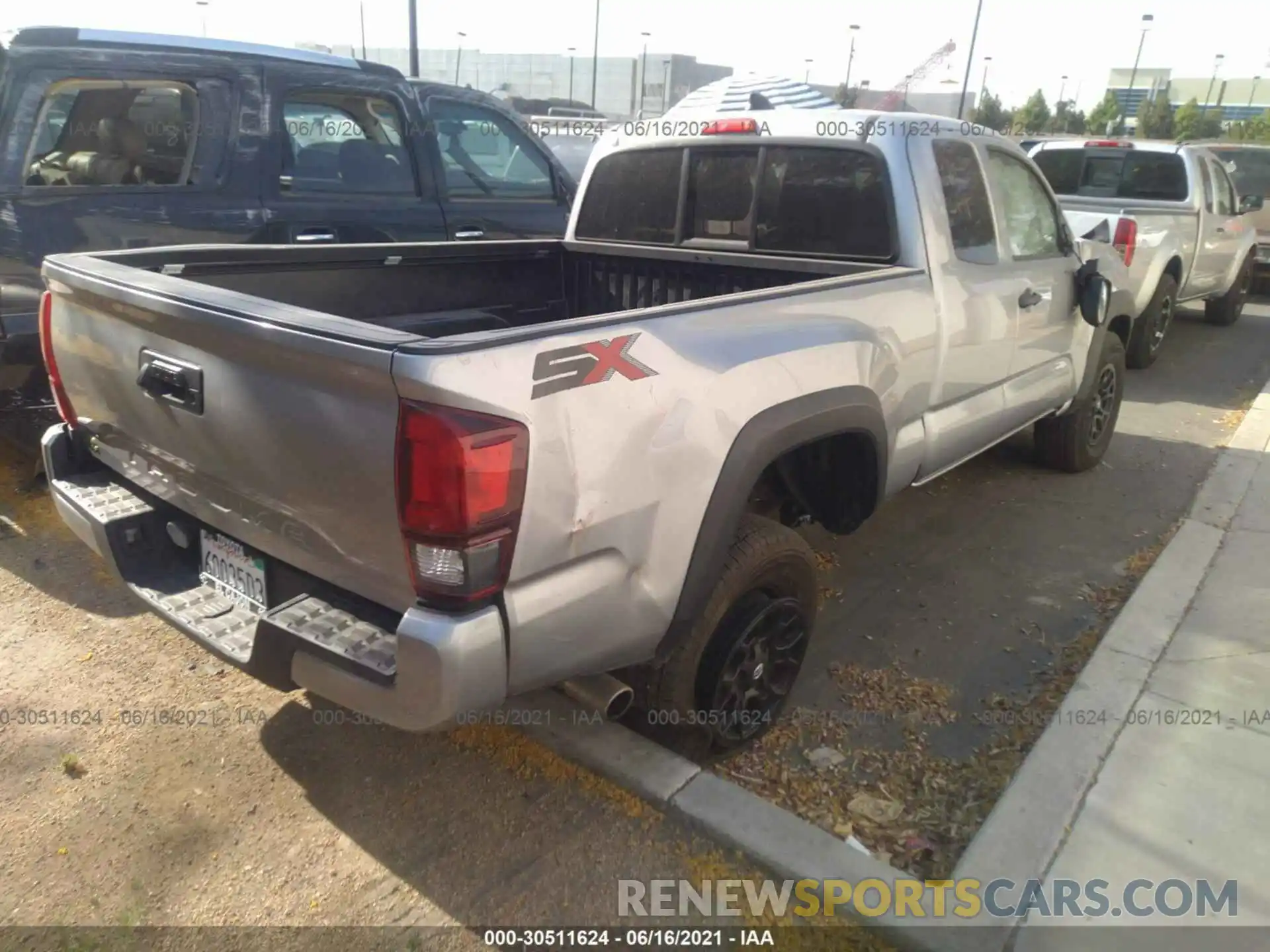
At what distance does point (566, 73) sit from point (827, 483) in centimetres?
7427

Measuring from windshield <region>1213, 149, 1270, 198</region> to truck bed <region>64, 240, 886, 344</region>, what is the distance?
37.7ft

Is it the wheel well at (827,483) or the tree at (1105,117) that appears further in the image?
the tree at (1105,117)

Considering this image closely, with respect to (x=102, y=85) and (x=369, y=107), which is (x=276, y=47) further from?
(x=102, y=85)

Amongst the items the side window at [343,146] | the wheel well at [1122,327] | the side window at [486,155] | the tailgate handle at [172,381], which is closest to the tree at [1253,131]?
the wheel well at [1122,327]

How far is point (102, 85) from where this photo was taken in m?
4.51

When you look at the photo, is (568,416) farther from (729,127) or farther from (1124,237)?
(1124,237)

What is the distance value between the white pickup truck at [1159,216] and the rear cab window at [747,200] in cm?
455

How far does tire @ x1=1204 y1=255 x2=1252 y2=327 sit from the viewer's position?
33.7 ft

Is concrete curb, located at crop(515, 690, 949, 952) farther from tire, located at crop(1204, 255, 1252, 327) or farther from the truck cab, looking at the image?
tire, located at crop(1204, 255, 1252, 327)

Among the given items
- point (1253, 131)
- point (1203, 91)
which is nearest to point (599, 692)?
point (1253, 131)

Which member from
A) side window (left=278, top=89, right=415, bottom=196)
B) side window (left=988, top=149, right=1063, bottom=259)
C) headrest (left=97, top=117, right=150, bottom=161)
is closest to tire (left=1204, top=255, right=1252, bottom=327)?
side window (left=988, top=149, right=1063, bottom=259)

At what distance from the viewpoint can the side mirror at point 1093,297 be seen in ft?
15.3

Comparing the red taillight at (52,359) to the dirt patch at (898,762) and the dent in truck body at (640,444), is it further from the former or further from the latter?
the dirt patch at (898,762)

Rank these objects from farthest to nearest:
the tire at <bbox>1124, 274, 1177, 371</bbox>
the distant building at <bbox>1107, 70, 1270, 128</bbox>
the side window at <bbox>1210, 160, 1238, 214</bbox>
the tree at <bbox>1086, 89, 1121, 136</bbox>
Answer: the distant building at <bbox>1107, 70, 1270, 128</bbox> < the tree at <bbox>1086, 89, 1121, 136</bbox> < the side window at <bbox>1210, 160, 1238, 214</bbox> < the tire at <bbox>1124, 274, 1177, 371</bbox>
